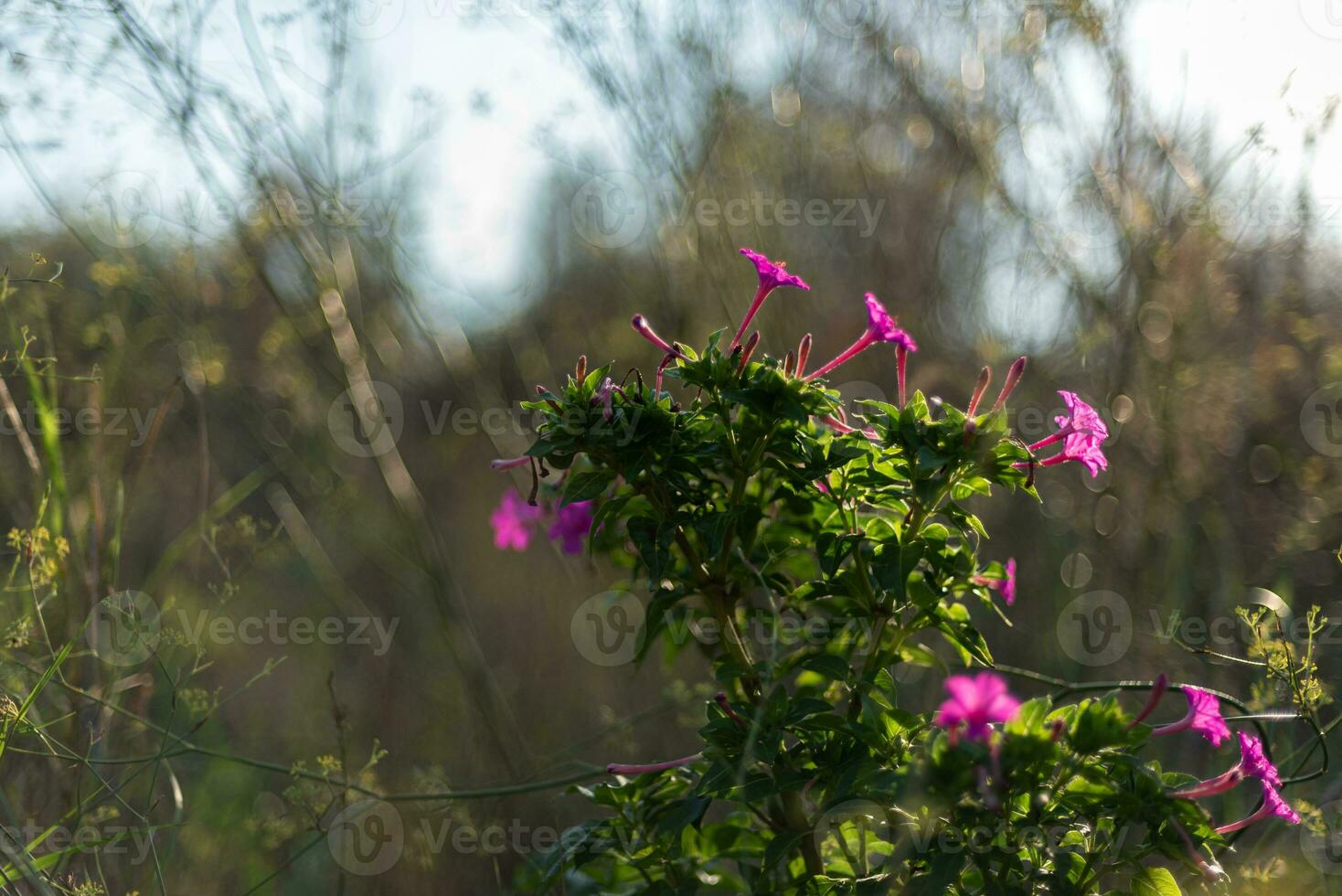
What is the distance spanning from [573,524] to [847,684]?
2.00 feet

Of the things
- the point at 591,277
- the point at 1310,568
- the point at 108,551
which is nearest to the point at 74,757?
the point at 108,551

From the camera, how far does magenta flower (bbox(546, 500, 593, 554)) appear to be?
6.20 feet

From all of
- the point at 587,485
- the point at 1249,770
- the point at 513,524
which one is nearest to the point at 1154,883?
the point at 1249,770

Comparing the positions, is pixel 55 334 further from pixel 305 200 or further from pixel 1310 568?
pixel 1310 568

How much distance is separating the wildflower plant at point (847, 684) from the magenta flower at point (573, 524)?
0.55 ft

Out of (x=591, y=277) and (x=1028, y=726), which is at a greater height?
(x=591, y=277)

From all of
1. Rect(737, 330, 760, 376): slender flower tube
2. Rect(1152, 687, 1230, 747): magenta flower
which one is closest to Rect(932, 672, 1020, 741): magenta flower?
Rect(1152, 687, 1230, 747): magenta flower

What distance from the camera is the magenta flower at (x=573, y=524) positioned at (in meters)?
1.89

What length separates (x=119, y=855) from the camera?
2.66 meters

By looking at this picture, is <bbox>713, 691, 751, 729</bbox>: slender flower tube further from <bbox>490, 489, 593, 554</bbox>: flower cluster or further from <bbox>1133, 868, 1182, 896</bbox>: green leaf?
<bbox>1133, 868, 1182, 896</bbox>: green leaf

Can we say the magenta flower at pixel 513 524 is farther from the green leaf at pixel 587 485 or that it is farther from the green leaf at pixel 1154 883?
the green leaf at pixel 1154 883

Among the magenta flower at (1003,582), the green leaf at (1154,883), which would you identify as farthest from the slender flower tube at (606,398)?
the green leaf at (1154,883)

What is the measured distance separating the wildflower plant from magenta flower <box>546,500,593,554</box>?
167mm

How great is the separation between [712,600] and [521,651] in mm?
3068
